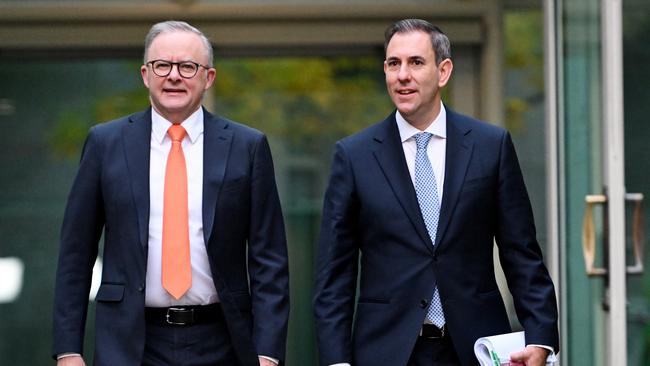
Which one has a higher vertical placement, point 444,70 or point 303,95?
point 303,95

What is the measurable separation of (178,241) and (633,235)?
2420 mm

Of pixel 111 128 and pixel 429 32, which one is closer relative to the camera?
pixel 429 32

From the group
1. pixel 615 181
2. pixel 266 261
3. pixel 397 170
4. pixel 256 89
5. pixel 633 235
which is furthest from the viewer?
pixel 256 89

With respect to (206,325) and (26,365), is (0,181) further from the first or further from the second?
(206,325)

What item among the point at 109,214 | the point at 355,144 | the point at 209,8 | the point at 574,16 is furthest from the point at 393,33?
the point at 209,8

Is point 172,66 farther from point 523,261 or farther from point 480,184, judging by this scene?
point 523,261

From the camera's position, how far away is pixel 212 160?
5238 mm

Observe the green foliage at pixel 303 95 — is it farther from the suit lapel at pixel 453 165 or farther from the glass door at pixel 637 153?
the suit lapel at pixel 453 165

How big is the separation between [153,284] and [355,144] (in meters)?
0.87

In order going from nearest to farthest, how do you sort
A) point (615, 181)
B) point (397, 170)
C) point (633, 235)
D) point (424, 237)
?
point (424, 237)
point (397, 170)
point (633, 235)
point (615, 181)

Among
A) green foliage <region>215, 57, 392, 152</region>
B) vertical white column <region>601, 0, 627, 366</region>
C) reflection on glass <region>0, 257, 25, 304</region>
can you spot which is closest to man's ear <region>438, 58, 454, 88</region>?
vertical white column <region>601, 0, 627, 366</region>

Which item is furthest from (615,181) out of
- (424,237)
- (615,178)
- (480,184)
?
(424,237)

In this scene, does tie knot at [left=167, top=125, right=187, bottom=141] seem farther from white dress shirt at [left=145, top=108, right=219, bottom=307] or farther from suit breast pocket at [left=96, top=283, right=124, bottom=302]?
suit breast pocket at [left=96, top=283, right=124, bottom=302]

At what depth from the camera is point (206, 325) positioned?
512 centimetres
